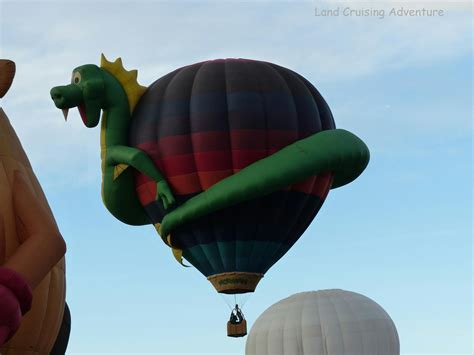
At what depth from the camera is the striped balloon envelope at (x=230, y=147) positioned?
76.3ft

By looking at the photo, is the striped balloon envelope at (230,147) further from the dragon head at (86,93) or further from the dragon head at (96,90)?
the dragon head at (86,93)

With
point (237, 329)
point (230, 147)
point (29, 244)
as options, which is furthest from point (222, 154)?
point (29, 244)

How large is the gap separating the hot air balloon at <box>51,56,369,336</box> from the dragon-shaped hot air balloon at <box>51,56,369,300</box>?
21 mm

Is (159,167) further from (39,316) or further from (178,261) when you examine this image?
(39,316)

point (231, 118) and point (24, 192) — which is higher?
point (231, 118)

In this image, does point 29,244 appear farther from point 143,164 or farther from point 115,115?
point 115,115

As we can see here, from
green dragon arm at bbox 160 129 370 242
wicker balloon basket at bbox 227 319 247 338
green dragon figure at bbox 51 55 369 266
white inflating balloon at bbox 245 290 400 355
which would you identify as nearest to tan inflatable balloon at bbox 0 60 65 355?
green dragon arm at bbox 160 129 370 242

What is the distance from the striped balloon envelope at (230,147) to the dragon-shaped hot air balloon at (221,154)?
0.02m

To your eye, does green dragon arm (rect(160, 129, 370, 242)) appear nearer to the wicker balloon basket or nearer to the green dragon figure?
the green dragon figure

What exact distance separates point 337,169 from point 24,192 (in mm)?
13227

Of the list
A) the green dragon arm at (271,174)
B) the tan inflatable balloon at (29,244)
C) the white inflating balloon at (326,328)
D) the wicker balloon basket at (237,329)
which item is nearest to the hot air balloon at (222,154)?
the green dragon arm at (271,174)

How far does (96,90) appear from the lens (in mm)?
24359

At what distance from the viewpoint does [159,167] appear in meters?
23.6

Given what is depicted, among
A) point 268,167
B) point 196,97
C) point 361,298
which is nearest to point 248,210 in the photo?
point 268,167
